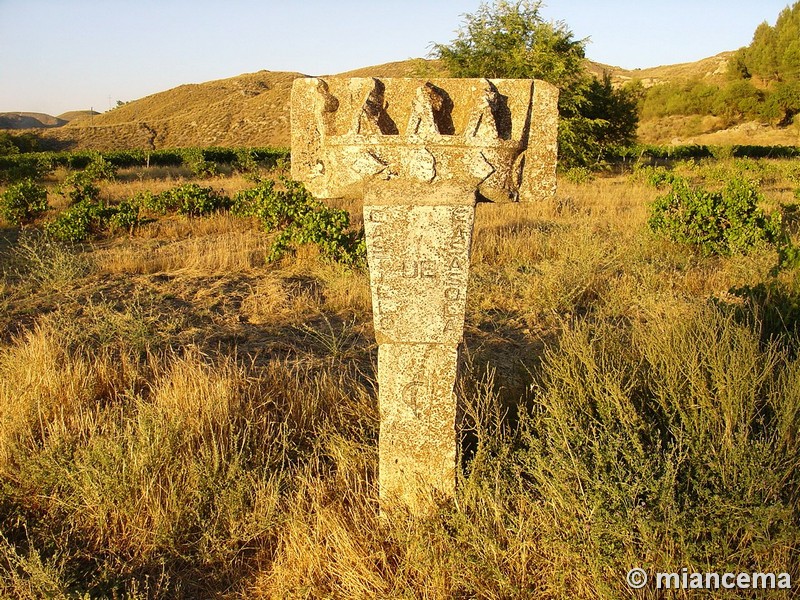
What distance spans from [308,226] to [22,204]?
242 inches

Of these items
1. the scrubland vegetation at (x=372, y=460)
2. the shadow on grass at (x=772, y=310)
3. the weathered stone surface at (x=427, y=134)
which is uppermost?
the weathered stone surface at (x=427, y=134)

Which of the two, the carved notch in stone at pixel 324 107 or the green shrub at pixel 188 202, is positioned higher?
the carved notch in stone at pixel 324 107

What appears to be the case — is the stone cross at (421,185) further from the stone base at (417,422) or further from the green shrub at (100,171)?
the green shrub at (100,171)

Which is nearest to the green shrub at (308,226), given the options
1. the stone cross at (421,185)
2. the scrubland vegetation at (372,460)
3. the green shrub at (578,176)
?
the scrubland vegetation at (372,460)

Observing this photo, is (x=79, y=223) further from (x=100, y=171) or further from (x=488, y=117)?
(x=488, y=117)

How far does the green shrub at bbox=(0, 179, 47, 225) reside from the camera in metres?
9.51

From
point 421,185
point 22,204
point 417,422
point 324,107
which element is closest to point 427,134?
point 421,185

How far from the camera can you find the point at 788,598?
1789mm

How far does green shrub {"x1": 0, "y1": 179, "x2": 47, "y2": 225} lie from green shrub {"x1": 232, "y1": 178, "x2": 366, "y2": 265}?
182 inches

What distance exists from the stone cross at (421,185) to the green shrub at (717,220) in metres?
5.52

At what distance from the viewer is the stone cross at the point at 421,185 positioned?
2184 mm

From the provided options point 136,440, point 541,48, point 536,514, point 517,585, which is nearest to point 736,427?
point 536,514

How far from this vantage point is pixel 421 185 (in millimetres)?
2203

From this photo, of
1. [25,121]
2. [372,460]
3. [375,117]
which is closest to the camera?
[375,117]
